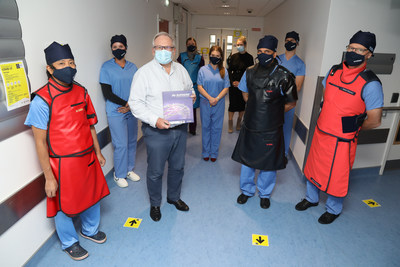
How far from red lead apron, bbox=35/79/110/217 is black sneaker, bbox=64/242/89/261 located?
353mm

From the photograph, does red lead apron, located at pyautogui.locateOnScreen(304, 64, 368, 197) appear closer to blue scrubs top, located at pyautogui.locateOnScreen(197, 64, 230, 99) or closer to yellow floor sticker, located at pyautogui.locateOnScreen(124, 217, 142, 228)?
blue scrubs top, located at pyautogui.locateOnScreen(197, 64, 230, 99)

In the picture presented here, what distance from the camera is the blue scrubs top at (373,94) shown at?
6.39ft

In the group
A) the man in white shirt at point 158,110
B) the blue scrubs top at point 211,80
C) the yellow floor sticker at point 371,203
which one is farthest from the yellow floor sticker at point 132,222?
the yellow floor sticker at point 371,203

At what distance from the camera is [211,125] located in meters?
3.67

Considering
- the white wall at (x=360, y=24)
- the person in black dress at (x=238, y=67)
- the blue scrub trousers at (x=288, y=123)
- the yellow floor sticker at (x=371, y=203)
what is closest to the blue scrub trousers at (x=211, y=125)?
the blue scrub trousers at (x=288, y=123)

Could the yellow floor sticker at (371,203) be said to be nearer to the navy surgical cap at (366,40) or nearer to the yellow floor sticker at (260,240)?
the yellow floor sticker at (260,240)

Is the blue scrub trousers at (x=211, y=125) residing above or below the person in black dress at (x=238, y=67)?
below

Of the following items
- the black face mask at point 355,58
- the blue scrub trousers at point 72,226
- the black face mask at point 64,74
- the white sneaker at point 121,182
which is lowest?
the white sneaker at point 121,182

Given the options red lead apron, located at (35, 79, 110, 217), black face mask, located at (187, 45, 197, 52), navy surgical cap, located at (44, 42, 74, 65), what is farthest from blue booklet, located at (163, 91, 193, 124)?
black face mask, located at (187, 45, 197, 52)

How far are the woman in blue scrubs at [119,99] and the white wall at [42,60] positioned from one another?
5.0 inches

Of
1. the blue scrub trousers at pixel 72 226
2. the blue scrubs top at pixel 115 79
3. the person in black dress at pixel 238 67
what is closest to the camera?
the blue scrub trousers at pixel 72 226

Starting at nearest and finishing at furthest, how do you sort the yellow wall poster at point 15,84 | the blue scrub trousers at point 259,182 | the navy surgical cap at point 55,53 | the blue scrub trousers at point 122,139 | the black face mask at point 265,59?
the yellow wall poster at point 15,84 < the navy surgical cap at point 55,53 < the black face mask at point 265,59 < the blue scrub trousers at point 259,182 < the blue scrub trousers at point 122,139

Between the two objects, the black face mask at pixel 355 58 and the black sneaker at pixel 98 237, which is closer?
the black face mask at pixel 355 58

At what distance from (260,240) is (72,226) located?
1541 mm
